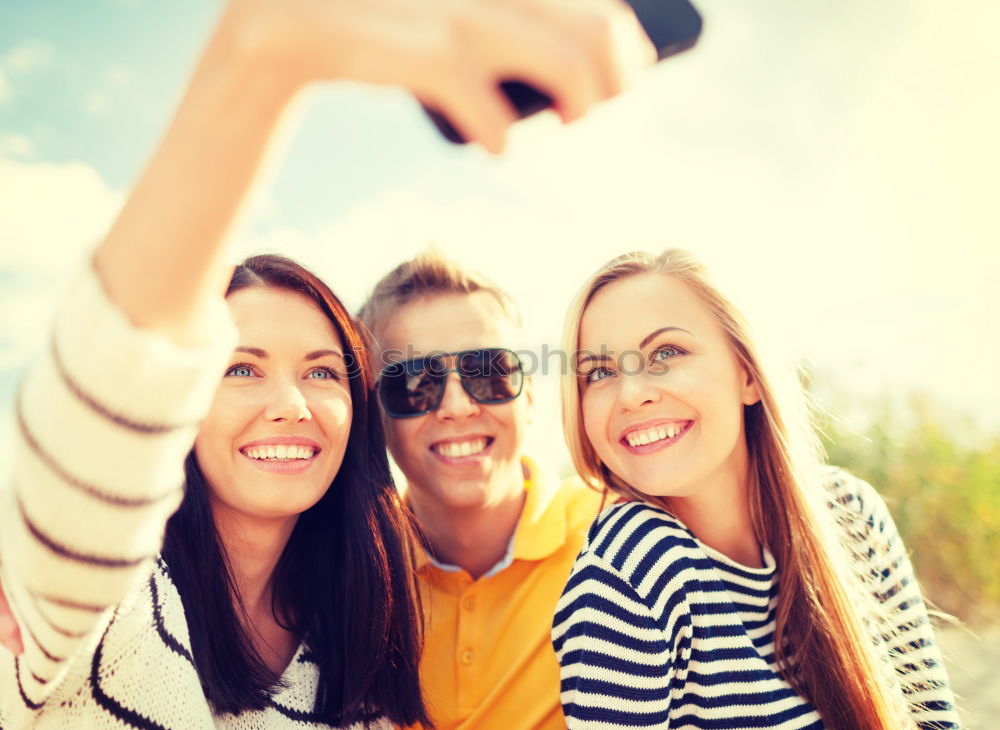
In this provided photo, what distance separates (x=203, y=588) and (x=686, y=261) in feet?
6.72

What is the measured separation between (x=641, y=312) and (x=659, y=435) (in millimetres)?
439

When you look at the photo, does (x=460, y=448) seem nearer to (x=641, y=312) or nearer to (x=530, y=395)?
(x=530, y=395)

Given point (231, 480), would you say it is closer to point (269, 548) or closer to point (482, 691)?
point (269, 548)

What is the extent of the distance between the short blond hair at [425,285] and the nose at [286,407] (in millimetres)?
1191

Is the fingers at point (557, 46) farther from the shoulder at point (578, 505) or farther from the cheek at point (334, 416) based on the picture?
the shoulder at point (578, 505)

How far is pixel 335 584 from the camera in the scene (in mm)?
2658

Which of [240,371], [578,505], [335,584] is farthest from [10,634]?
[578,505]

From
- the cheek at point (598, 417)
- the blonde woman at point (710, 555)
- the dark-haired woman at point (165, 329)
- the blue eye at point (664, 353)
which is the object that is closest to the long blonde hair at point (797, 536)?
the blonde woman at point (710, 555)

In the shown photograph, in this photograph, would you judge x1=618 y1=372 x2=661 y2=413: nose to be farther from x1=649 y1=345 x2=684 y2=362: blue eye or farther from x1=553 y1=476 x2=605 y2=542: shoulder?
x1=553 y1=476 x2=605 y2=542: shoulder

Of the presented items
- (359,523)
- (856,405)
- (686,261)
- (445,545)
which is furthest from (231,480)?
(856,405)

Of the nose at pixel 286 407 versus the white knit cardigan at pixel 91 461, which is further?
the nose at pixel 286 407

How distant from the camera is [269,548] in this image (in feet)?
8.32

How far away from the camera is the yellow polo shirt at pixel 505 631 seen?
8.61 feet

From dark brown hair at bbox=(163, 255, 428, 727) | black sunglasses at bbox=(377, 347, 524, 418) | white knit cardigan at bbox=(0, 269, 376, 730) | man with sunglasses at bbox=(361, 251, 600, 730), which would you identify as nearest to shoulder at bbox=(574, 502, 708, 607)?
man with sunglasses at bbox=(361, 251, 600, 730)
